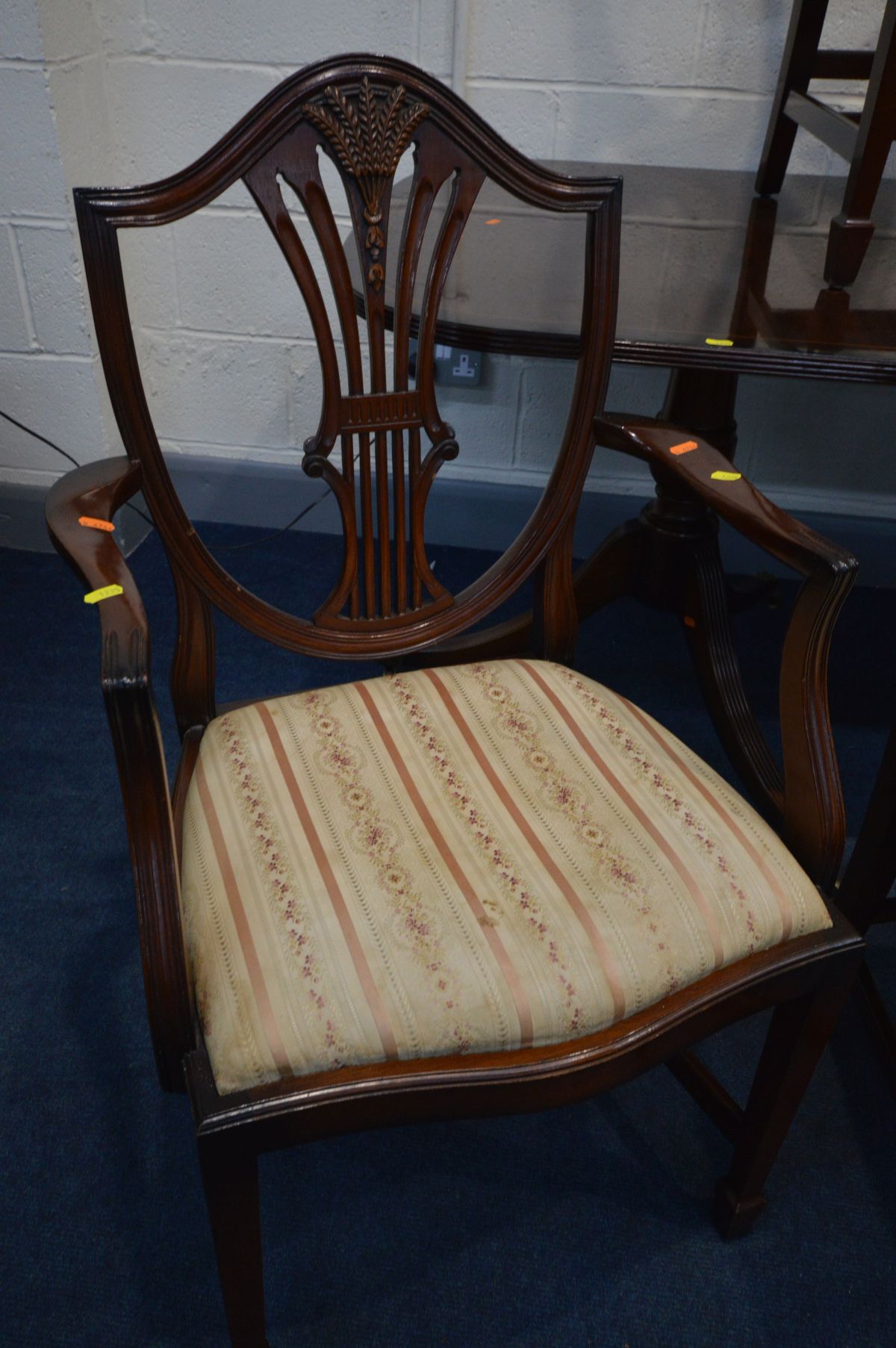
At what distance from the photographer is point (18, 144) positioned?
1709 mm

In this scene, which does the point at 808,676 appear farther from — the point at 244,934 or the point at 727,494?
the point at 244,934

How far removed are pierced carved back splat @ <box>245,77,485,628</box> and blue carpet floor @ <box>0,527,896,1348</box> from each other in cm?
57

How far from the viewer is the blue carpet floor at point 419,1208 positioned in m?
0.98

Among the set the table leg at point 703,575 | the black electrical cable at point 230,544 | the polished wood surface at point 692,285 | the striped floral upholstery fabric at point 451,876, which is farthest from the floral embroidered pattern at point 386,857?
the black electrical cable at point 230,544

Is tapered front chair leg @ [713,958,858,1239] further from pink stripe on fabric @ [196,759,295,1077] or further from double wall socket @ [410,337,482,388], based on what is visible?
double wall socket @ [410,337,482,388]

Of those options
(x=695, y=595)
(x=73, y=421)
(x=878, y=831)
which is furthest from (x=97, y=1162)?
(x=73, y=421)

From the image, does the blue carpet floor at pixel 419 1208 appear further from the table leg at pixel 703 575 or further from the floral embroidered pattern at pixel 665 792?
the floral embroidered pattern at pixel 665 792

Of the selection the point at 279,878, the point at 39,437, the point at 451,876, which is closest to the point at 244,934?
the point at 279,878

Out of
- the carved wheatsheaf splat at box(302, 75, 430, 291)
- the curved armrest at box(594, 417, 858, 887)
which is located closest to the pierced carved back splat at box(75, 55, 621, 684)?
the carved wheatsheaf splat at box(302, 75, 430, 291)

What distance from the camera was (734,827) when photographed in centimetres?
86

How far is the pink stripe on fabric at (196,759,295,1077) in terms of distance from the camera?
71cm

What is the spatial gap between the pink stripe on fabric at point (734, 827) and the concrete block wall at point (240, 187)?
114cm

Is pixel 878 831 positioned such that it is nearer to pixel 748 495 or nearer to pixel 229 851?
pixel 748 495

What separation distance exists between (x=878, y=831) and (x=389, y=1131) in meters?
0.60
